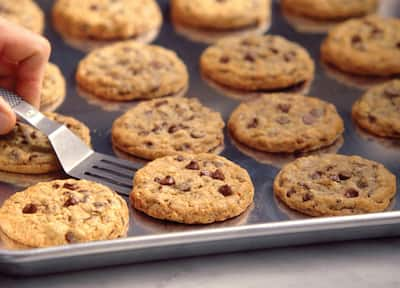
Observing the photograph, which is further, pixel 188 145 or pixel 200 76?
pixel 200 76

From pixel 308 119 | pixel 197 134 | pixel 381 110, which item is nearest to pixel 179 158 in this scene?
pixel 197 134

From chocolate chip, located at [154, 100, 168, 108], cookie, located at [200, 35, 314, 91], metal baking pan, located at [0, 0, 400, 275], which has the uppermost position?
cookie, located at [200, 35, 314, 91]

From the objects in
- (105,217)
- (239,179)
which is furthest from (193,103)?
(105,217)

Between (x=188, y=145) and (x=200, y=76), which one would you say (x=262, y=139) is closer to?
(x=188, y=145)

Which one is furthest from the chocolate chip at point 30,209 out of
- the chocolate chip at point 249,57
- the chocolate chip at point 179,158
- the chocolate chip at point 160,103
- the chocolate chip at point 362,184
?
the chocolate chip at point 249,57

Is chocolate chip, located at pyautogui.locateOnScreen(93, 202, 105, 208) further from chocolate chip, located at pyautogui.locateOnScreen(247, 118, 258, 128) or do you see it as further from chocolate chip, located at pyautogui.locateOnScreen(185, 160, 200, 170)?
chocolate chip, located at pyautogui.locateOnScreen(247, 118, 258, 128)

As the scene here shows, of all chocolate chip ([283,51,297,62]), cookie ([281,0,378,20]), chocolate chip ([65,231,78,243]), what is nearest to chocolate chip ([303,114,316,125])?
chocolate chip ([283,51,297,62])

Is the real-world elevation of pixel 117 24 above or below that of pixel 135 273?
above
